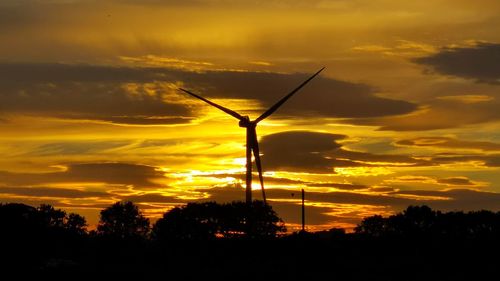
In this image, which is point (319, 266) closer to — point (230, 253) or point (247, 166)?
point (230, 253)

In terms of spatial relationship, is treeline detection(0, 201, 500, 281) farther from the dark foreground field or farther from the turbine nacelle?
the turbine nacelle

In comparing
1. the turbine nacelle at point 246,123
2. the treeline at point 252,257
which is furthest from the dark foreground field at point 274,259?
the turbine nacelle at point 246,123

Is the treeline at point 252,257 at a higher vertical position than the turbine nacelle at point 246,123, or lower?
lower

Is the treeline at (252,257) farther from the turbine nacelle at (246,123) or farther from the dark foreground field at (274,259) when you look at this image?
the turbine nacelle at (246,123)

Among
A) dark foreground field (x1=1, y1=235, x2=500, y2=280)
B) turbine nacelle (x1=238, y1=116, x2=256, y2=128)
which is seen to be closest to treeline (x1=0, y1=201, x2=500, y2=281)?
dark foreground field (x1=1, y1=235, x2=500, y2=280)

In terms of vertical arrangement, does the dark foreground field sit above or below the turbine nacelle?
below

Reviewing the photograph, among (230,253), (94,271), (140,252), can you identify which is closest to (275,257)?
(230,253)

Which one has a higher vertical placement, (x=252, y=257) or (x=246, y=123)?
(x=246, y=123)

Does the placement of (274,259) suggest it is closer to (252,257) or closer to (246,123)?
(252,257)

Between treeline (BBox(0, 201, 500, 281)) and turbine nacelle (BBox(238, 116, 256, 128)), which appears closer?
treeline (BBox(0, 201, 500, 281))

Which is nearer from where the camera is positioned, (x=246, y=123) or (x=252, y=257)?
(x=252, y=257)

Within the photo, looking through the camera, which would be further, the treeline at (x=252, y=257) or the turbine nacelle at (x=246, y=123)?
the turbine nacelle at (x=246, y=123)

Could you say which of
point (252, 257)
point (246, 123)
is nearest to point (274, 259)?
point (252, 257)

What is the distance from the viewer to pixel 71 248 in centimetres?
14850
